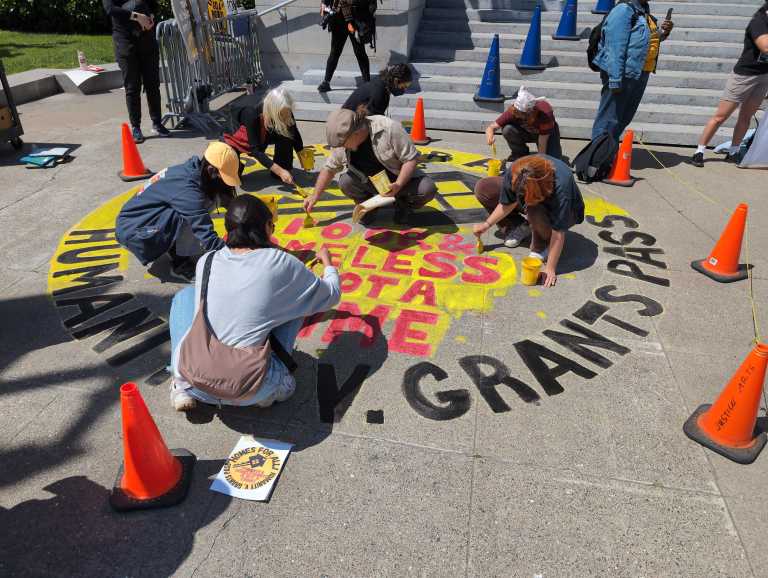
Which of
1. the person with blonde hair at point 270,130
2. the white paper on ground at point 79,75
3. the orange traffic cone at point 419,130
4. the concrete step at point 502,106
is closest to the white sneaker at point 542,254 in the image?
the person with blonde hair at point 270,130

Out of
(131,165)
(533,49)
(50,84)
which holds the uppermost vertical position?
(533,49)

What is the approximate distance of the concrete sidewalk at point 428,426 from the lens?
2.40m

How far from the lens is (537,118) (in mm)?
5574

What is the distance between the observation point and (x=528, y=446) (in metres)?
2.91

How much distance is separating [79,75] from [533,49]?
7.88 m

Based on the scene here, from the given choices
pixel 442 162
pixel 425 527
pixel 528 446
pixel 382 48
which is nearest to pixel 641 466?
pixel 528 446

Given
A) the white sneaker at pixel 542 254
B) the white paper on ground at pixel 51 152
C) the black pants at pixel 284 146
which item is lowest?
the white sneaker at pixel 542 254

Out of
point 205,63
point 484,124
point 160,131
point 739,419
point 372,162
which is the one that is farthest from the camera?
point 205,63

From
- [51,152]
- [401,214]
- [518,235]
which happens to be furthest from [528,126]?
[51,152]

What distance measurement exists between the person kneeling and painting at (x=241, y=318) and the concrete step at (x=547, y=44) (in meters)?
8.14

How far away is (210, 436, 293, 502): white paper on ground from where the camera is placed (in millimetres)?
2646

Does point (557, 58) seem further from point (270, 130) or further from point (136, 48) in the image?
point (136, 48)

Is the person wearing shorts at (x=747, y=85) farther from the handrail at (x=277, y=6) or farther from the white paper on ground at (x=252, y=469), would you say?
the handrail at (x=277, y=6)

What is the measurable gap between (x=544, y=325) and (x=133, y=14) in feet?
19.9
